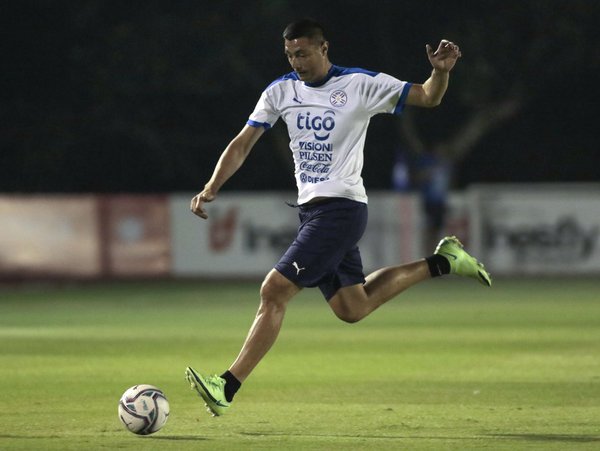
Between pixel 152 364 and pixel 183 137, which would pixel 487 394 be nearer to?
pixel 152 364

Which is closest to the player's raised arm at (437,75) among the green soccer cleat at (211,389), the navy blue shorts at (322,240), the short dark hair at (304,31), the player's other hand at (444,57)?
the player's other hand at (444,57)

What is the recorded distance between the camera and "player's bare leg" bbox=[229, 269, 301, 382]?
9359mm

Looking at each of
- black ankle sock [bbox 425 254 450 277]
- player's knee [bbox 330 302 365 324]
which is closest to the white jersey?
player's knee [bbox 330 302 365 324]

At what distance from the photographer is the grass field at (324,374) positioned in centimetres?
905

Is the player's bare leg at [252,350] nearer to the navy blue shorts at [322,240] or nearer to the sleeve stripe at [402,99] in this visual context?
the navy blue shorts at [322,240]

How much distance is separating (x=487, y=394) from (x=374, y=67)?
28251 millimetres

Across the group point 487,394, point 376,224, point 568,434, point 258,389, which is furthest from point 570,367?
point 376,224

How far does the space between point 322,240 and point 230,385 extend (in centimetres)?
114

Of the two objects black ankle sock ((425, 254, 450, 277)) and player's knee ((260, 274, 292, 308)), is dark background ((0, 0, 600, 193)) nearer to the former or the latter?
black ankle sock ((425, 254, 450, 277))

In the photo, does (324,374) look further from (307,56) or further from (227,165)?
(307,56)

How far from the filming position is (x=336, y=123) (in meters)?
9.72

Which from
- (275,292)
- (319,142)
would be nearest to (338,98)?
(319,142)

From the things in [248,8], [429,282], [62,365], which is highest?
[248,8]

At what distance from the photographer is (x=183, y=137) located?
39406 millimetres
